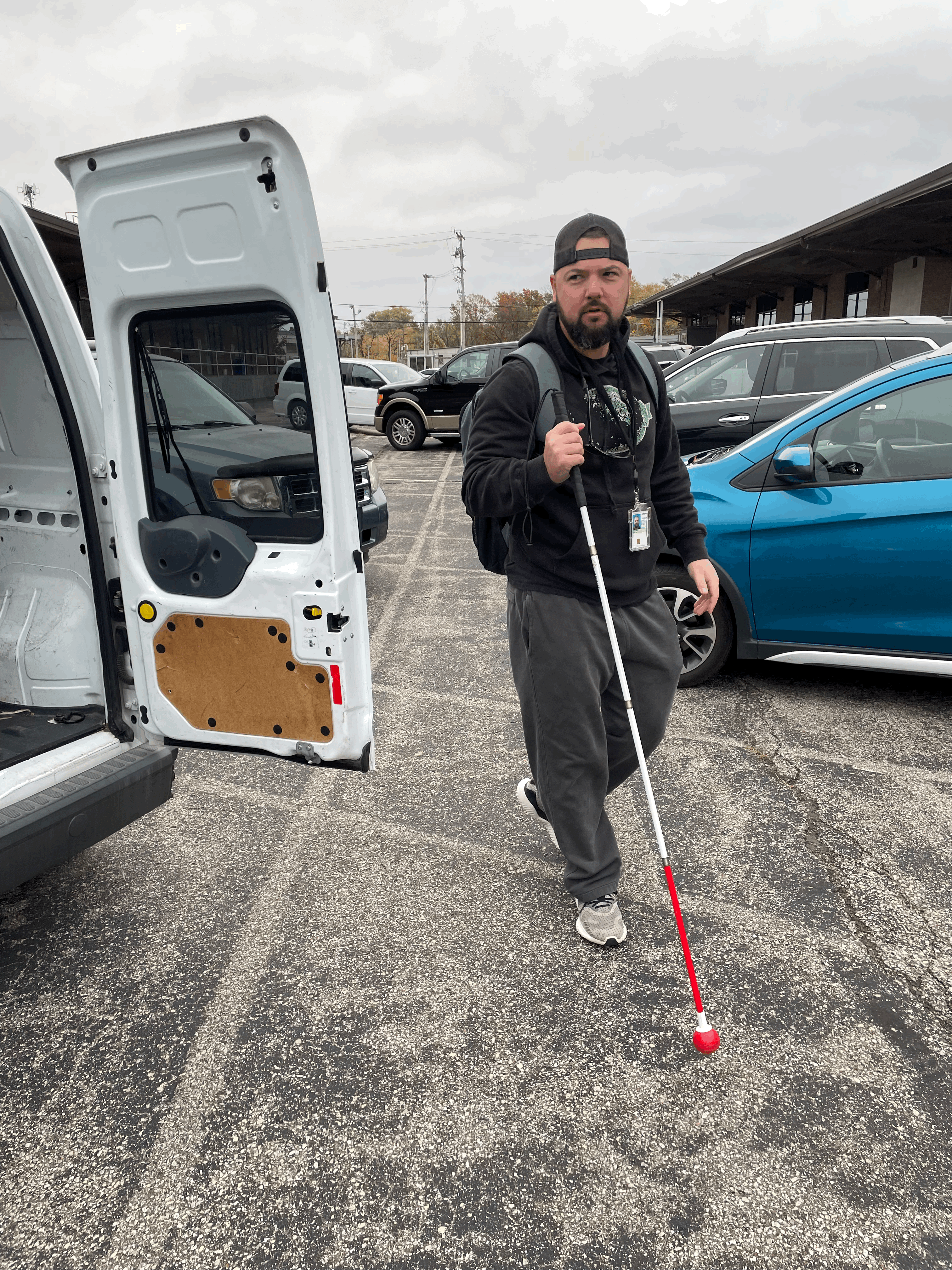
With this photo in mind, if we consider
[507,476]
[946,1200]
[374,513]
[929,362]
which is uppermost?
[929,362]

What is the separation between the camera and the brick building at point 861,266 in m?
18.1

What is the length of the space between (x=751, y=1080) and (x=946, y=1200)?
0.47 meters

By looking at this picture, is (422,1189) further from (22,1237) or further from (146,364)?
(146,364)

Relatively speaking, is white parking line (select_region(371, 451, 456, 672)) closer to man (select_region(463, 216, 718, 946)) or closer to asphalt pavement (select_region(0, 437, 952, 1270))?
asphalt pavement (select_region(0, 437, 952, 1270))

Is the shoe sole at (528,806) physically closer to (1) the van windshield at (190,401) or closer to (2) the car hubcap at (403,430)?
(1) the van windshield at (190,401)

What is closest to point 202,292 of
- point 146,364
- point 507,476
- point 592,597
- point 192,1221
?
point 146,364

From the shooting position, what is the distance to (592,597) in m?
2.69

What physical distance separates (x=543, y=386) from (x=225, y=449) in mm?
979

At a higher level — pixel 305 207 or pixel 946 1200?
pixel 305 207

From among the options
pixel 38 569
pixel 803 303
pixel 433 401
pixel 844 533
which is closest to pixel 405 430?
pixel 433 401

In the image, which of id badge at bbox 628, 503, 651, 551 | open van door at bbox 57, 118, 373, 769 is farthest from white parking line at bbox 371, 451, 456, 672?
id badge at bbox 628, 503, 651, 551

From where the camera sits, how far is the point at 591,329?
2.55 metres

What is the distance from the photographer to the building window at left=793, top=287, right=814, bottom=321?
107 ft

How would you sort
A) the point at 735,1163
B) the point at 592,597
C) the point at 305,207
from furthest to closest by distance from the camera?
the point at 592,597 → the point at 305,207 → the point at 735,1163
